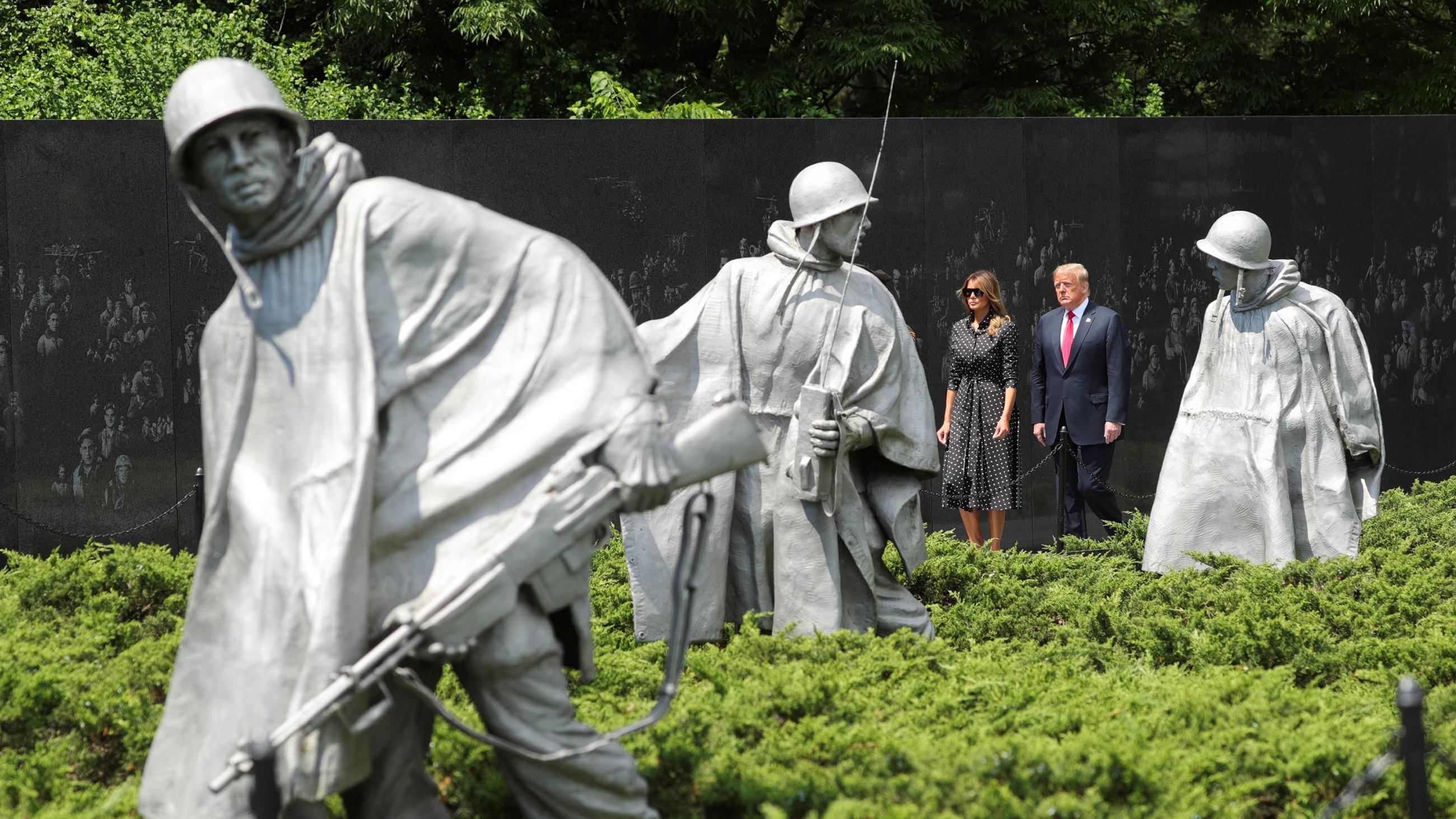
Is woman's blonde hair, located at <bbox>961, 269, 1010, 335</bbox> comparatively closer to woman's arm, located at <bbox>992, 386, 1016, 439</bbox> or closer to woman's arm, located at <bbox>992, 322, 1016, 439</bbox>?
woman's arm, located at <bbox>992, 322, 1016, 439</bbox>

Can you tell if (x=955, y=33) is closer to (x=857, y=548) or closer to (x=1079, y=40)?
(x=1079, y=40)

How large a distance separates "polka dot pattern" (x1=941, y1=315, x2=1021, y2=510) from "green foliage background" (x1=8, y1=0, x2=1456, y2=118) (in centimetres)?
463

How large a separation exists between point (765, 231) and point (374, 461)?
728 centimetres

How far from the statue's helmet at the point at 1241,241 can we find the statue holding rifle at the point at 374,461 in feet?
18.4

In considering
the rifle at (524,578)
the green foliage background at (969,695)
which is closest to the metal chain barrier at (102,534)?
the green foliage background at (969,695)

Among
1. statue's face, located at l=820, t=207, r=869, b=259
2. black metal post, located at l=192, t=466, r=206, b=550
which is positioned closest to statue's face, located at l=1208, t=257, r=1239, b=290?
statue's face, located at l=820, t=207, r=869, b=259

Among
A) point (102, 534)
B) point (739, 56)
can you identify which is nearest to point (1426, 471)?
point (739, 56)

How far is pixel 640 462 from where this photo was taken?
3906 millimetres

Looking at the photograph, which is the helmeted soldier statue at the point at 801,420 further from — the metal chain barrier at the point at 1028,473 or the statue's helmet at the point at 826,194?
the metal chain barrier at the point at 1028,473

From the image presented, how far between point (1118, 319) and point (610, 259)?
3160 mm

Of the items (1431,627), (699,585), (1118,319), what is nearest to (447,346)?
(699,585)

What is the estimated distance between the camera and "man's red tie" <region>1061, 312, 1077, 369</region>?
33.6 feet

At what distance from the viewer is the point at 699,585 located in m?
7.29

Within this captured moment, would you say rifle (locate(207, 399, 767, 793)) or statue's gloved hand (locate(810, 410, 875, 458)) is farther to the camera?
statue's gloved hand (locate(810, 410, 875, 458))
